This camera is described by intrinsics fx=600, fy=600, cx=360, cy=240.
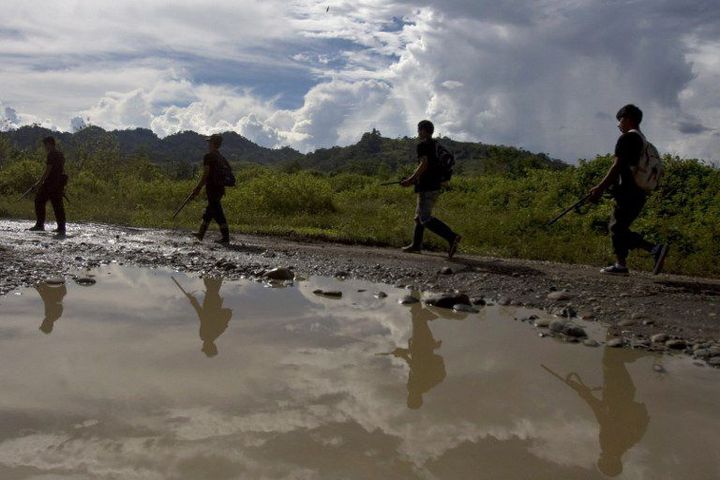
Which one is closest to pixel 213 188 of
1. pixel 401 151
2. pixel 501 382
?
pixel 501 382

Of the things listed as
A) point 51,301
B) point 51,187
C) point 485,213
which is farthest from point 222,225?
point 485,213

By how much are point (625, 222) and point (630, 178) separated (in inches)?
21.0

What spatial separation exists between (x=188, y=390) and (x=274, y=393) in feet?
1.60

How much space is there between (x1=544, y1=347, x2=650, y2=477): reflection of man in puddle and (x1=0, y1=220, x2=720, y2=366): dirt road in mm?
670

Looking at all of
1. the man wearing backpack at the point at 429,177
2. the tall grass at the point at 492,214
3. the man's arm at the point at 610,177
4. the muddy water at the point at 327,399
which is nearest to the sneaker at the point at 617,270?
the man's arm at the point at 610,177

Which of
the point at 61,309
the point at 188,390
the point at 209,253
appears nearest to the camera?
the point at 188,390

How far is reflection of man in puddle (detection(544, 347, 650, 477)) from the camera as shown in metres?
2.94

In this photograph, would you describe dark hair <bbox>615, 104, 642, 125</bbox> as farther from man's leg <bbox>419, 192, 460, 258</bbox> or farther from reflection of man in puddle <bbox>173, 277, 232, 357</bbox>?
reflection of man in puddle <bbox>173, 277, 232, 357</bbox>

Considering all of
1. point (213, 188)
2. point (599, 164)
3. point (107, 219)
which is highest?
point (599, 164)

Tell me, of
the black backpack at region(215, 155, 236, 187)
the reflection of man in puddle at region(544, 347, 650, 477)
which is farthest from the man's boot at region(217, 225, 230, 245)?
the reflection of man in puddle at region(544, 347, 650, 477)

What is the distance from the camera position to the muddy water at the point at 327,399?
2.67 m

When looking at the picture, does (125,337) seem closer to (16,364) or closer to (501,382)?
(16,364)

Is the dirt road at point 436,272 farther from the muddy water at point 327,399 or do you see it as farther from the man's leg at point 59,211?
the muddy water at point 327,399

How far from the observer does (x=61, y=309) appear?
5250 mm
